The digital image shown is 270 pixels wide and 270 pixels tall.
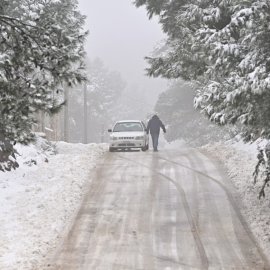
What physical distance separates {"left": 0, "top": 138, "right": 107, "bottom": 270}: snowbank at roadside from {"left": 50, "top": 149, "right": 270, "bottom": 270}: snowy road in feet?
1.20

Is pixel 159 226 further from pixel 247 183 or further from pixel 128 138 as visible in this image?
pixel 128 138

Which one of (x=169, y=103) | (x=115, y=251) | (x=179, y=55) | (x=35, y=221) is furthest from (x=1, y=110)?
(x=169, y=103)

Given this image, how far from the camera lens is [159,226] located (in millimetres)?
11219

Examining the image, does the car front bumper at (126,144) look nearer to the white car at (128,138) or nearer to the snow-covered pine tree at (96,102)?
the white car at (128,138)

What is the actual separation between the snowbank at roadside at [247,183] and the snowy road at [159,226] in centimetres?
27

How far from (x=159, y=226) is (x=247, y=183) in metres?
4.60

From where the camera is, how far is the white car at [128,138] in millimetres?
24078

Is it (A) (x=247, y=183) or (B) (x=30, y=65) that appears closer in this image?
(B) (x=30, y=65)

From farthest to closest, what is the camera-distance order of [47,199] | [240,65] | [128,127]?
1. [128,127]
2. [47,199]
3. [240,65]

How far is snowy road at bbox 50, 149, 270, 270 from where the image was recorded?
30.0 ft

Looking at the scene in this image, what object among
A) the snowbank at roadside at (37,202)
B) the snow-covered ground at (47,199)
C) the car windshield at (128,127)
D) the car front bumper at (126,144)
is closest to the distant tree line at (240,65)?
the snow-covered ground at (47,199)

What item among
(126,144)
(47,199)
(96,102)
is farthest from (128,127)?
(96,102)

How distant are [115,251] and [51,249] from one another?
125 cm

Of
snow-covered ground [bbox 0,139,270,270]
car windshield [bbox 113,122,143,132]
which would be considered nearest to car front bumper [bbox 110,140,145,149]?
car windshield [bbox 113,122,143,132]
